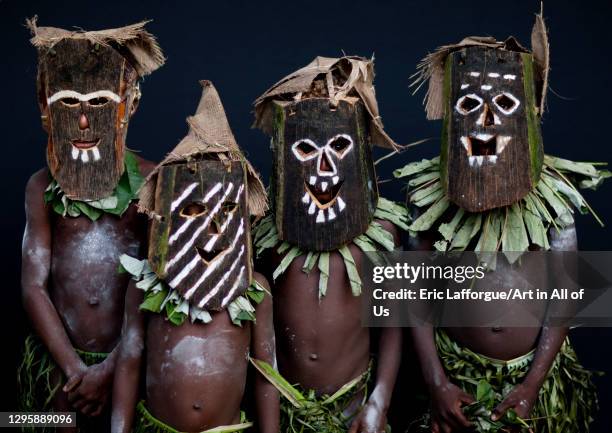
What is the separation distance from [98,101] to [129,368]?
977 mm

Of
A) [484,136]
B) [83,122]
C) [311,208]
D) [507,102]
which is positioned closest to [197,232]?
[311,208]

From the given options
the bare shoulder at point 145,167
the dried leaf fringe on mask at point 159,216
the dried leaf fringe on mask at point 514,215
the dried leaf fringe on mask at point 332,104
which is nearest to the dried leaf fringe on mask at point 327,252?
the dried leaf fringe on mask at point 332,104

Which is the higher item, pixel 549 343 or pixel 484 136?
pixel 484 136

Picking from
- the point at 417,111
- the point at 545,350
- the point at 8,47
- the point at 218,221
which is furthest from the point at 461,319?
the point at 8,47

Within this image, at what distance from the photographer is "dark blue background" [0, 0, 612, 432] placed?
16.4 feet

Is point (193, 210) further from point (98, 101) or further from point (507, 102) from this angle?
point (507, 102)

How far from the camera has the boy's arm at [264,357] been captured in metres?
3.74

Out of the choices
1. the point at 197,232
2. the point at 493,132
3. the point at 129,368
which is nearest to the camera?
the point at 197,232

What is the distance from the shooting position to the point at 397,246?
13.3ft

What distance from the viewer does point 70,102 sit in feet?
12.9

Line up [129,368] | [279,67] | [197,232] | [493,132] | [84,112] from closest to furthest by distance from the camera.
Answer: [197,232], [129,368], [493,132], [84,112], [279,67]

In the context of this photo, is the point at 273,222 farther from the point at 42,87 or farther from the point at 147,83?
the point at 147,83

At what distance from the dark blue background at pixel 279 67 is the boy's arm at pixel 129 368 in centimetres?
138

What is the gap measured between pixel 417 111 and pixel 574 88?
73cm
